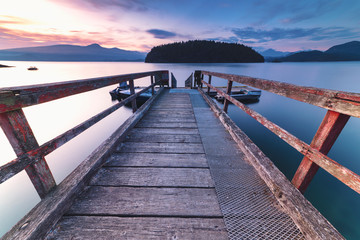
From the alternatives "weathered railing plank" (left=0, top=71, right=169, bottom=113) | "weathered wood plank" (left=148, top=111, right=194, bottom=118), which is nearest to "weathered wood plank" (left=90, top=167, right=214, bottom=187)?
"weathered railing plank" (left=0, top=71, right=169, bottom=113)

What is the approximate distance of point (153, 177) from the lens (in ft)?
6.14

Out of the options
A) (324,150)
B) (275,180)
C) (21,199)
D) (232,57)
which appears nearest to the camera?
(324,150)

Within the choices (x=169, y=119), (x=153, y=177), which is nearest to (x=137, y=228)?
(x=153, y=177)

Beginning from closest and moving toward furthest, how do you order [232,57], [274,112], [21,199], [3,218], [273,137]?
[3,218] → [21,199] → [273,137] → [274,112] → [232,57]

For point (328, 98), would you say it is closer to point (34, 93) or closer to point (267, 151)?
point (34, 93)

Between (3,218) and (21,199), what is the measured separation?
0.99m

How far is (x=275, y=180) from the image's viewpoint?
1.57 m

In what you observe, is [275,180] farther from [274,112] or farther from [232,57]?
[232,57]

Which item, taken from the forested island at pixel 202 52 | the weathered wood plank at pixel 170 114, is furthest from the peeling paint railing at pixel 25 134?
the forested island at pixel 202 52

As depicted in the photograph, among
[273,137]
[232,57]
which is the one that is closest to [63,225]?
[273,137]

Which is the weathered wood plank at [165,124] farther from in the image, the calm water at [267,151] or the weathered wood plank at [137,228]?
the calm water at [267,151]

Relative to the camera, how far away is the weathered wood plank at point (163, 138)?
108 inches

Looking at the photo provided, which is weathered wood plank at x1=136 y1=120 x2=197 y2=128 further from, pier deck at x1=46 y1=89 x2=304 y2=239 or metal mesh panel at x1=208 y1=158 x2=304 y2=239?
metal mesh panel at x1=208 y1=158 x2=304 y2=239

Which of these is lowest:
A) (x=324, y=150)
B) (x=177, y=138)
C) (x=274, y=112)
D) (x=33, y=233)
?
(x=274, y=112)
